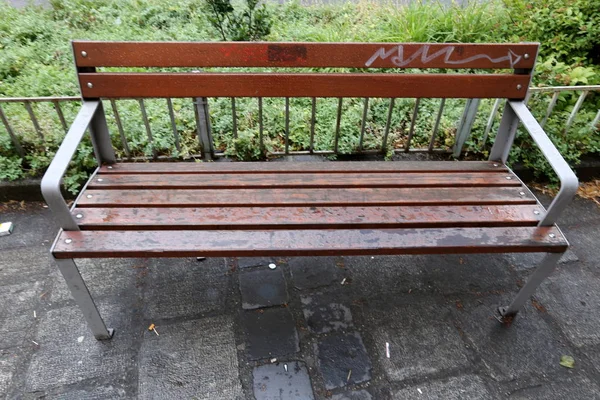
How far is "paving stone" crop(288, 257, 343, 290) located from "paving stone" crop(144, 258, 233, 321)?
0.39 meters

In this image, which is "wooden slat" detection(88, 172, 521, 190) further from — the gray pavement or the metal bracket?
the gray pavement

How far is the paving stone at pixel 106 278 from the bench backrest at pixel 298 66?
0.99 metres

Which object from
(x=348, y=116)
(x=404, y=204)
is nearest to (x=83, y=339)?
(x=404, y=204)

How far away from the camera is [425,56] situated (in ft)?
7.32

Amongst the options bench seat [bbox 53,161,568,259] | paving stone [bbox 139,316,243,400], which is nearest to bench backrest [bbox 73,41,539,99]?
bench seat [bbox 53,161,568,259]

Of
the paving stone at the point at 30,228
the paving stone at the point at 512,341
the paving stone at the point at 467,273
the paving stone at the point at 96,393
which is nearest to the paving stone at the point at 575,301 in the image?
the paving stone at the point at 512,341

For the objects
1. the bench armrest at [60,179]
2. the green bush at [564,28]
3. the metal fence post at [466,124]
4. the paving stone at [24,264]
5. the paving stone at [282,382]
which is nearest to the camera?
Result: the bench armrest at [60,179]

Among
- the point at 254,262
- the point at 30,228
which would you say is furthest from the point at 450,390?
the point at 30,228

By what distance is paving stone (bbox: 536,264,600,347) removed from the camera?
231 cm

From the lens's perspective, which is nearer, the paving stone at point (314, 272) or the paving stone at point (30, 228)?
the paving stone at point (314, 272)

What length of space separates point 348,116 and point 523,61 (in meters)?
1.58

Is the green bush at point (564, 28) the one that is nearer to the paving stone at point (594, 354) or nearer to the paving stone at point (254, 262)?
the paving stone at point (594, 354)

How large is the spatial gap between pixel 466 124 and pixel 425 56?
45.8 inches

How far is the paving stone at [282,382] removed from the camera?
1984mm
